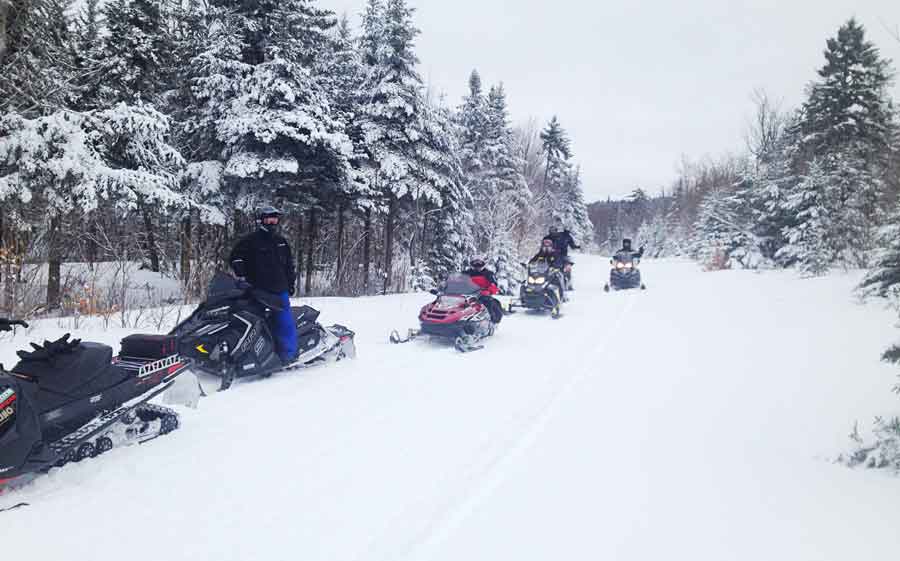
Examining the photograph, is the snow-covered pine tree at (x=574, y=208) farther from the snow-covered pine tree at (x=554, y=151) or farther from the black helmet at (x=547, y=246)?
the black helmet at (x=547, y=246)

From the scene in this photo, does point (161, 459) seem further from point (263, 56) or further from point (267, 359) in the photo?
point (263, 56)

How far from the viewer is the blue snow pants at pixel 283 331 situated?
623 centimetres

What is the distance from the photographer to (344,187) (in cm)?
1688

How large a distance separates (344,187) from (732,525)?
51.1 ft

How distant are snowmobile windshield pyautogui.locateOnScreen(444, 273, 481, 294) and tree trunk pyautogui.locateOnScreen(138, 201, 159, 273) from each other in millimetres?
9158

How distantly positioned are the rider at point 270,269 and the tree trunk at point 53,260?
17.9ft

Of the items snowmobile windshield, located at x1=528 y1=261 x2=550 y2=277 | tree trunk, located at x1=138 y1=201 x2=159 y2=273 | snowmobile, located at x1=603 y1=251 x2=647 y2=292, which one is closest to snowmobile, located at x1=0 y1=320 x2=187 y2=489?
snowmobile windshield, located at x1=528 y1=261 x2=550 y2=277

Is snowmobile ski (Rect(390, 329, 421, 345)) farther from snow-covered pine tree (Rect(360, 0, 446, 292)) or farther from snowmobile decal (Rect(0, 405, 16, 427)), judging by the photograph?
snow-covered pine tree (Rect(360, 0, 446, 292))

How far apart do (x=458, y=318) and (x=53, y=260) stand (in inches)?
370

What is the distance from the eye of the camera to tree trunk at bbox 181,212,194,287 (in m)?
11.4

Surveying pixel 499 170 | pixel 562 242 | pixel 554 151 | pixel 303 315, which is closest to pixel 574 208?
pixel 554 151

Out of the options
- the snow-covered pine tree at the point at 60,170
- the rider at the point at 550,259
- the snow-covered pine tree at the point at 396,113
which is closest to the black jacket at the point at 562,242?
the rider at the point at 550,259

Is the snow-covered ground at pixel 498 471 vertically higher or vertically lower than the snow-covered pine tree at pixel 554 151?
lower

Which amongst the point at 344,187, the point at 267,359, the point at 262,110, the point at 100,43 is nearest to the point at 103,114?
the point at 262,110
